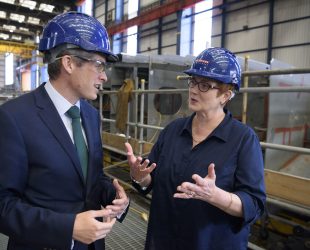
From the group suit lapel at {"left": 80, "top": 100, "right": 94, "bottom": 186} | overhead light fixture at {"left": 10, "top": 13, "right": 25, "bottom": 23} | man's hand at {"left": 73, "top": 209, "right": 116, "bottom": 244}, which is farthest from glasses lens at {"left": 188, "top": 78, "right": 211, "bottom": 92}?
overhead light fixture at {"left": 10, "top": 13, "right": 25, "bottom": 23}

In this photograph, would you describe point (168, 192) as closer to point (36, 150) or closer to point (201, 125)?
point (201, 125)

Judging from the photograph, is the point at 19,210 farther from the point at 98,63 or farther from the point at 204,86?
→ the point at 204,86

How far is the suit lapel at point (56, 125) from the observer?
1241mm

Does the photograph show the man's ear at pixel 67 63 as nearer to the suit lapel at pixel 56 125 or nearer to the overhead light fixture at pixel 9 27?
the suit lapel at pixel 56 125

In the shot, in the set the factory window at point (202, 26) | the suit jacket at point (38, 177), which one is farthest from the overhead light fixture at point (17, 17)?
the suit jacket at point (38, 177)

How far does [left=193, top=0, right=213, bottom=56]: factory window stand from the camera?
12.6m

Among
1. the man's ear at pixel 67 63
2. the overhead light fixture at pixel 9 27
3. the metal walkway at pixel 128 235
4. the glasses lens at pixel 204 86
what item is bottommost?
the metal walkway at pixel 128 235

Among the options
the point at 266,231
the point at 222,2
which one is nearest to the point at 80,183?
the point at 266,231

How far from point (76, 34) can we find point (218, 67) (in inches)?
30.3

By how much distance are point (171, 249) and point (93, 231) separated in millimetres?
724

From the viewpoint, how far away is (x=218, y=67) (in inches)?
63.6

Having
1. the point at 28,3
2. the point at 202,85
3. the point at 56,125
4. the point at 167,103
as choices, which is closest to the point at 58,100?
the point at 56,125

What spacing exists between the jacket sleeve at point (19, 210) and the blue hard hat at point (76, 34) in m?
0.37

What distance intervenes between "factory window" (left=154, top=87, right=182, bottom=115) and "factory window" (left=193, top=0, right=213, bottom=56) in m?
7.93
